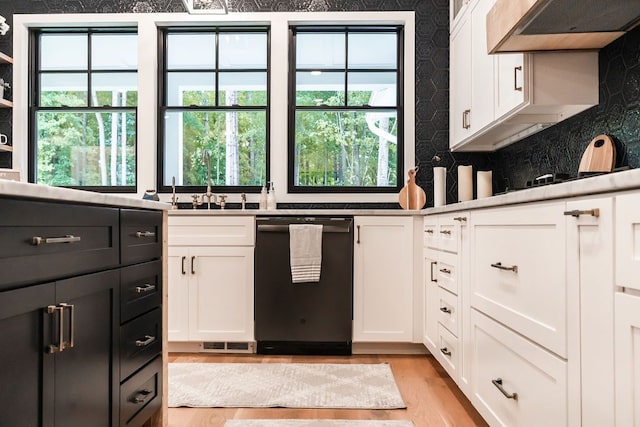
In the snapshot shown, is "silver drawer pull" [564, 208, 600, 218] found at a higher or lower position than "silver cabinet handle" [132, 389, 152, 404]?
higher

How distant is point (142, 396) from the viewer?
1.71m

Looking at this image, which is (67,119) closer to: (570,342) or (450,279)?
(450,279)

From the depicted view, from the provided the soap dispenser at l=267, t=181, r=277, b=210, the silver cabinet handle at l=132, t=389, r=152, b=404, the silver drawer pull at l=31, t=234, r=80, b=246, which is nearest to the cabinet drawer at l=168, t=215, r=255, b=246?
the soap dispenser at l=267, t=181, r=277, b=210

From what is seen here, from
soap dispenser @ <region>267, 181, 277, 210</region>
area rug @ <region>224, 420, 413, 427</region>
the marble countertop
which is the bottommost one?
area rug @ <region>224, 420, 413, 427</region>

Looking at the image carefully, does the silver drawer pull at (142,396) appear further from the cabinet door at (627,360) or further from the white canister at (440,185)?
the white canister at (440,185)

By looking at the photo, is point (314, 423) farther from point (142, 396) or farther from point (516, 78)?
point (516, 78)

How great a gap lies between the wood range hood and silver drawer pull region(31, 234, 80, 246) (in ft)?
5.37

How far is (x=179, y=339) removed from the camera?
10.3ft

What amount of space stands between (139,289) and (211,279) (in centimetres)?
149

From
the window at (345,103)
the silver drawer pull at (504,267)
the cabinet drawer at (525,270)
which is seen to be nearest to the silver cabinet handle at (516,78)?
the cabinet drawer at (525,270)

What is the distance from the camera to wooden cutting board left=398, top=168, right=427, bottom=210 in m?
3.51

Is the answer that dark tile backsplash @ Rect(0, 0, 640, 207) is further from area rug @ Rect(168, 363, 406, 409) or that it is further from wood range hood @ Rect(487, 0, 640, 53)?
area rug @ Rect(168, 363, 406, 409)

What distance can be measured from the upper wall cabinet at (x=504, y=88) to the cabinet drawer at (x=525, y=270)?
696 millimetres

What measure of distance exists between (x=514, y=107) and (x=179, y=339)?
2403 millimetres
